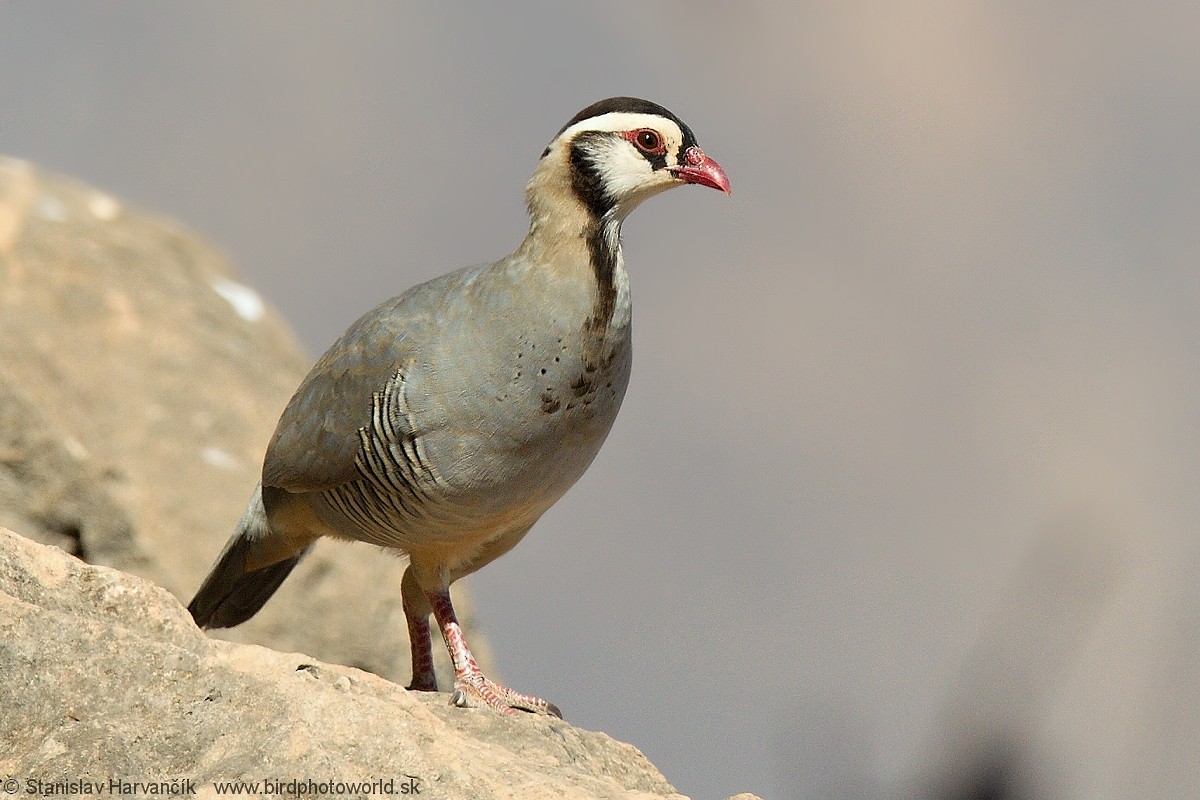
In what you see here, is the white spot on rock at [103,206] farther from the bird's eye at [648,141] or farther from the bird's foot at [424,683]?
the bird's eye at [648,141]

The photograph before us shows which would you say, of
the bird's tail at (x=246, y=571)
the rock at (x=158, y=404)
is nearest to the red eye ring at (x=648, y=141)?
the bird's tail at (x=246, y=571)

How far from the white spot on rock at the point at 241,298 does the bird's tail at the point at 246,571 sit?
142 inches

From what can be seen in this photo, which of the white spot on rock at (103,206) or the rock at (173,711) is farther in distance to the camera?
the white spot on rock at (103,206)

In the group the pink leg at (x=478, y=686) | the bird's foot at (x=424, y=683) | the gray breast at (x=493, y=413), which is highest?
the gray breast at (x=493, y=413)

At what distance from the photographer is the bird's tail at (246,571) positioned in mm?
6402

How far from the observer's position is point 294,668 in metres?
3.62

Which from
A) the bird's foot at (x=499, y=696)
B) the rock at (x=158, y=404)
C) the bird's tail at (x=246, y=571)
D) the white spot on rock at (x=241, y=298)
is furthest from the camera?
the white spot on rock at (x=241, y=298)

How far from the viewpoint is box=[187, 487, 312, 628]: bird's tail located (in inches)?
252

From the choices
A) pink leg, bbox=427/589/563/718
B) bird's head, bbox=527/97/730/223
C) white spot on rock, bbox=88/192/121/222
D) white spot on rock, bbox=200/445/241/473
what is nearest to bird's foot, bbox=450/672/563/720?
pink leg, bbox=427/589/563/718

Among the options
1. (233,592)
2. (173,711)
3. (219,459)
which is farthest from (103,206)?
(173,711)

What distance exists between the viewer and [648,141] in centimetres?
534

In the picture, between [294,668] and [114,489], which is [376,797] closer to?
[294,668]

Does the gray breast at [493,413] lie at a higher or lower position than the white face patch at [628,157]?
lower

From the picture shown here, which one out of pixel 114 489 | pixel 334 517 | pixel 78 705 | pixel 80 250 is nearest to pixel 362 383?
pixel 334 517
